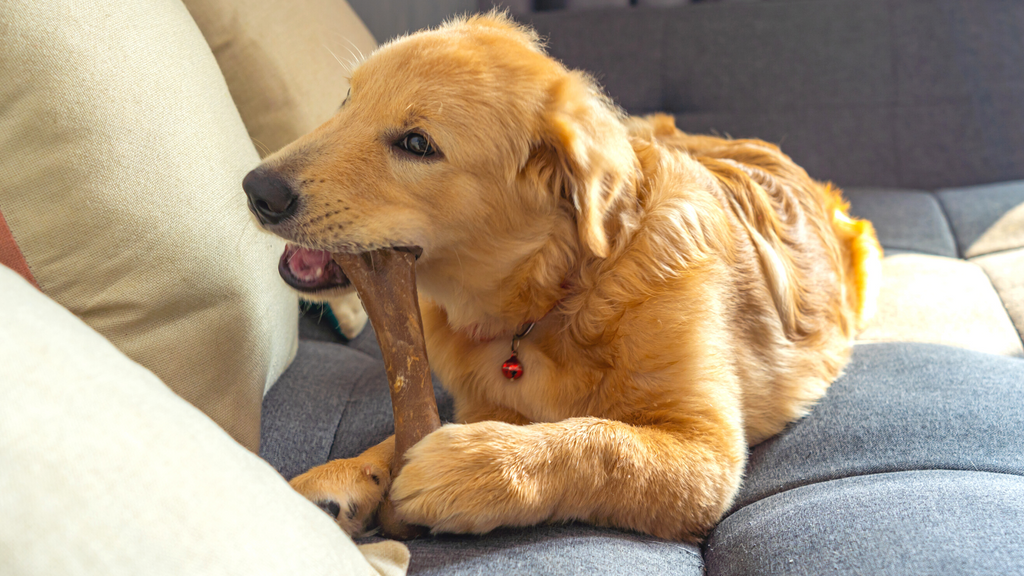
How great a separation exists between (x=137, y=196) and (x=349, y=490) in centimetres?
55

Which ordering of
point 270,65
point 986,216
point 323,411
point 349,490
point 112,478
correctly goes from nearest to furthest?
point 112,478
point 349,490
point 323,411
point 270,65
point 986,216

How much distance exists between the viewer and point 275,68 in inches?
60.7

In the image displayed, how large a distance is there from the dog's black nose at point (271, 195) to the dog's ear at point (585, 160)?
417 millimetres

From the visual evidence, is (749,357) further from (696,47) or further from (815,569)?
(696,47)

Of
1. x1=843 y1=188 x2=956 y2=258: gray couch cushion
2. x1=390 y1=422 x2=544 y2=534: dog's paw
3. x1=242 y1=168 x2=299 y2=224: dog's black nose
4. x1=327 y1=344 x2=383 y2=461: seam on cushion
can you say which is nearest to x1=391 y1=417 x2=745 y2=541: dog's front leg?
x1=390 y1=422 x2=544 y2=534: dog's paw

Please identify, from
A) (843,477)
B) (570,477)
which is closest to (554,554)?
(570,477)

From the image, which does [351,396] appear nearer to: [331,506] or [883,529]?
[331,506]

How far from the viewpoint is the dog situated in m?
0.94

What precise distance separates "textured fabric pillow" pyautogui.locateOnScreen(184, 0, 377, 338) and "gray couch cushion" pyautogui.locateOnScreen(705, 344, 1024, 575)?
0.98 meters

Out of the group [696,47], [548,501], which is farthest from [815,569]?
[696,47]

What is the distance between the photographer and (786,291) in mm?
1302

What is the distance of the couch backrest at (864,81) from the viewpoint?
2781mm

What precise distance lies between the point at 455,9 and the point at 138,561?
3353 millimetres

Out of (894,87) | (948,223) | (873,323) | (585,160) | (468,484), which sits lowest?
(948,223)
